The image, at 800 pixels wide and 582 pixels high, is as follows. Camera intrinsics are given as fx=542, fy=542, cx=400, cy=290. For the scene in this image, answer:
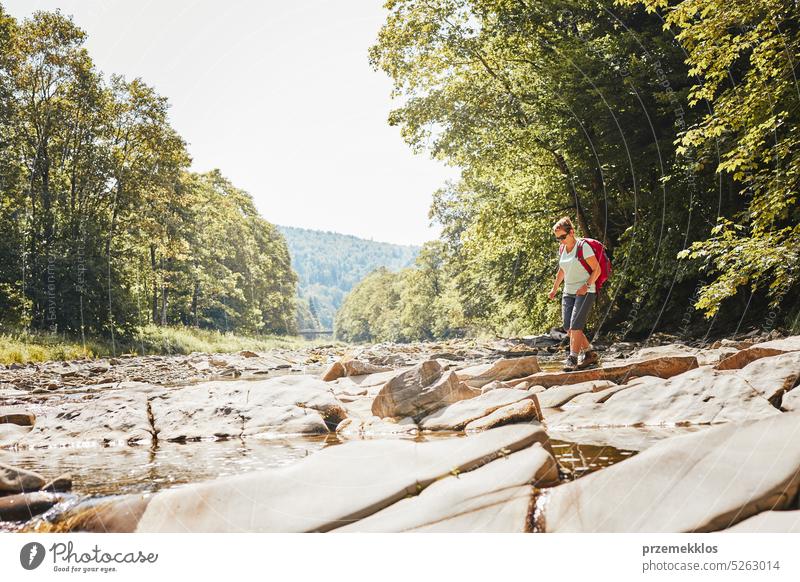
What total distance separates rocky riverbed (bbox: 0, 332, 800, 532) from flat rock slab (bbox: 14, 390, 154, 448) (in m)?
0.02

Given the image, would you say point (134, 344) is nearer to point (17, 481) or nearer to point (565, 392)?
point (17, 481)

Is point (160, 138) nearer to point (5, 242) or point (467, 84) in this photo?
point (5, 242)

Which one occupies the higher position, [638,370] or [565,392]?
[638,370]

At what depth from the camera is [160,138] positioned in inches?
269

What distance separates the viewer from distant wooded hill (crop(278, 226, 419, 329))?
7617 millimetres

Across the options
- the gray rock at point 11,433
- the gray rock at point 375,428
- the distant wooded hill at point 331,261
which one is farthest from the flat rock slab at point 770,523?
the gray rock at point 11,433

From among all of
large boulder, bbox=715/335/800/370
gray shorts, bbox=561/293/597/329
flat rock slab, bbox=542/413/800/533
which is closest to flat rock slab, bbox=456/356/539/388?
gray shorts, bbox=561/293/597/329

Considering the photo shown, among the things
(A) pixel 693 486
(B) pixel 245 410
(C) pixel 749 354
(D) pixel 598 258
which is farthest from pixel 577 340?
(A) pixel 693 486

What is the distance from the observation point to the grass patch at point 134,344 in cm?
1320

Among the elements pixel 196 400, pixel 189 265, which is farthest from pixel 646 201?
pixel 196 400

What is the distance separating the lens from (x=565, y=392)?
20.3ft

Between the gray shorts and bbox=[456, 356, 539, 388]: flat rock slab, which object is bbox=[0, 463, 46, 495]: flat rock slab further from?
the gray shorts

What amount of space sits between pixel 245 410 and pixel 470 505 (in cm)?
408

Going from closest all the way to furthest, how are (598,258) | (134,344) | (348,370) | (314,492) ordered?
(314,492) → (598,258) → (348,370) → (134,344)
